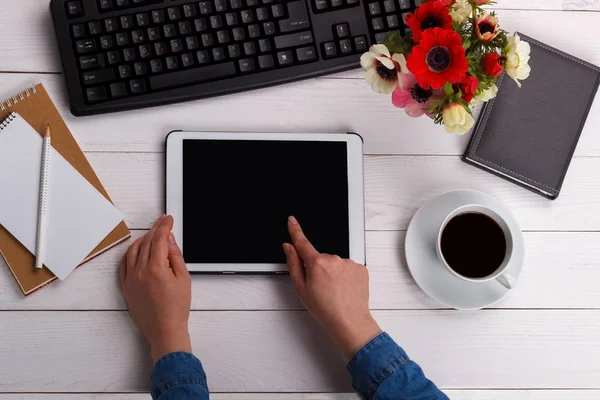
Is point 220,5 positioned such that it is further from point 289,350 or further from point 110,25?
point 289,350

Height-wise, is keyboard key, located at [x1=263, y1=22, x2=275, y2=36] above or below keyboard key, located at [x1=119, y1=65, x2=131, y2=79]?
above

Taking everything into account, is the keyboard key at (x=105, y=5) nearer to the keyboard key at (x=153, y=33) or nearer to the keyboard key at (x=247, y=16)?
the keyboard key at (x=153, y=33)

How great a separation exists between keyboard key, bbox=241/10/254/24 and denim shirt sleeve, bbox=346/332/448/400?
1.45ft

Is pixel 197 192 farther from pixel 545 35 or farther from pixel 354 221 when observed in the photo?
pixel 545 35

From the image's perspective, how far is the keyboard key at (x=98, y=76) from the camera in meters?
0.75

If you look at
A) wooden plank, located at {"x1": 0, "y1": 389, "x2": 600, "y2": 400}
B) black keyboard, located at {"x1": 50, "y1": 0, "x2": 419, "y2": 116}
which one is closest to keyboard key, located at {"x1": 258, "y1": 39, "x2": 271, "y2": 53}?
black keyboard, located at {"x1": 50, "y1": 0, "x2": 419, "y2": 116}

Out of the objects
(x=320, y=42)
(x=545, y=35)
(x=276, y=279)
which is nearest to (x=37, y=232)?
(x=276, y=279)

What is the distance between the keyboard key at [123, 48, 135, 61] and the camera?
2.46ft

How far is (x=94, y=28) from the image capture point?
747mm

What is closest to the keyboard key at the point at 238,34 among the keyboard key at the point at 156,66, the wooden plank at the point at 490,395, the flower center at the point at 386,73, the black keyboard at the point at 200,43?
the black keyboard at the point at 200,43

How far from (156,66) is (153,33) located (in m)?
0.04

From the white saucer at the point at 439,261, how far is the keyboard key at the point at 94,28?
0.48 metres

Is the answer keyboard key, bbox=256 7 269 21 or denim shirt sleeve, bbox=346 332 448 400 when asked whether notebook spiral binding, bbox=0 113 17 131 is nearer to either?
keyboard key, bbox=256 7 269 21

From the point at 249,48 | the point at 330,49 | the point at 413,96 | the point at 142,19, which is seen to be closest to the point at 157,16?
the point at 142,19
